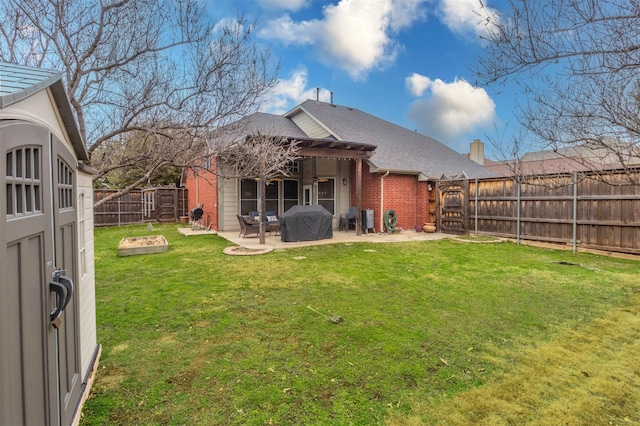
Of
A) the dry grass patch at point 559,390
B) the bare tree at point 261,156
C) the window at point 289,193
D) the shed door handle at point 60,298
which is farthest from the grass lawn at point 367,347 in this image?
the window at point 289,193

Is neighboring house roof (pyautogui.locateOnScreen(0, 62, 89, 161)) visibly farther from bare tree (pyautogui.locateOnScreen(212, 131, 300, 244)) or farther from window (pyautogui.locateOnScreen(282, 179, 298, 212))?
window (pyautogui.locateOnScreen(282, 179, 298, 212))

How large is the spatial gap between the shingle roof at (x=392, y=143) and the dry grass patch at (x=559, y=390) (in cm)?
1010

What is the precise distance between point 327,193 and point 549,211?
8.16m

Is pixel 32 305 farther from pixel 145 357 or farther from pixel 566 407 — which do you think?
pixel 566 407

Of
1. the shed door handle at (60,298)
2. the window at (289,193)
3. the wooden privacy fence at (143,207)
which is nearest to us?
the shed door handle at (60,298)

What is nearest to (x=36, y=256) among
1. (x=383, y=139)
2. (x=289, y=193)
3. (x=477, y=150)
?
(x=289, y=193)

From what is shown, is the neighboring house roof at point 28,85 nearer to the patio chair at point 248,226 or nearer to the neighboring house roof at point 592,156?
the neighboring house roof at point 592,156

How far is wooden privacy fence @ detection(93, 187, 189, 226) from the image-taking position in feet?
53.5

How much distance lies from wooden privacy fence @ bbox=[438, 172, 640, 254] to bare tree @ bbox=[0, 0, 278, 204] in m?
6.57

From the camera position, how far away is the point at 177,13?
5.21m

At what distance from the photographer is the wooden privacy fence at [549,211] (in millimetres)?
8398

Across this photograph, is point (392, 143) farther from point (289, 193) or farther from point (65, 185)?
point (65, 185)

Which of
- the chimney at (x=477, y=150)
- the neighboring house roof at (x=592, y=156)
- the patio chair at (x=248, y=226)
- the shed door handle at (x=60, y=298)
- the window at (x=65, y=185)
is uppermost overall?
the chimney at (x=477, y=150)

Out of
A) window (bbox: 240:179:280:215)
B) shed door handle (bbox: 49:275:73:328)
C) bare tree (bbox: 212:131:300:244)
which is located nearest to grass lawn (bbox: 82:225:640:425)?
shed door handle (bbox: 49:275:73:328)
